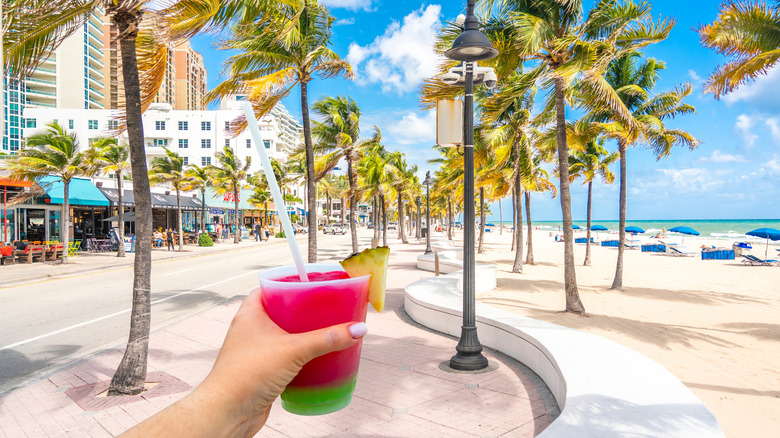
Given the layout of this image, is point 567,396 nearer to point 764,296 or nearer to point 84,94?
point 764,296

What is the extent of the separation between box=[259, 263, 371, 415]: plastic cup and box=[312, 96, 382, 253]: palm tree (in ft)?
55.9

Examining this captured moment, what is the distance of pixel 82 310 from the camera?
10500 mm

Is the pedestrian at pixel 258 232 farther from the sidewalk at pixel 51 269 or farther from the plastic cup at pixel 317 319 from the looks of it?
the plastic cup at pixel 317 319

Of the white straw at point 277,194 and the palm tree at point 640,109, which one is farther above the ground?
the palm tree at point 640,109

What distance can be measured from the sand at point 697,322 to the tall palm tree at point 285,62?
22.7 feet

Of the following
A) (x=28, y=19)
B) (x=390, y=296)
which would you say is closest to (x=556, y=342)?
(x=390, y=296)

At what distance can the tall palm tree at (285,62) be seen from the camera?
32.9 feet

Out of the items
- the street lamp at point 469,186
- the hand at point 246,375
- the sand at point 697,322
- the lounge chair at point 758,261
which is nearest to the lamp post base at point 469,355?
the street lamp at point 469,186

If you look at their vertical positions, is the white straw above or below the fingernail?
above

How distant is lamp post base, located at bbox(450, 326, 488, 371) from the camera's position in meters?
6.38

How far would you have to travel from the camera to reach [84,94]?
68875 millimetres

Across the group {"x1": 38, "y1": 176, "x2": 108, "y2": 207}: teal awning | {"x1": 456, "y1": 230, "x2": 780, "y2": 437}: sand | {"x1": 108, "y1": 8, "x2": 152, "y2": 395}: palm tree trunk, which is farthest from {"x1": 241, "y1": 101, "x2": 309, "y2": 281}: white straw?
{"x1": 38, "y1": 176, "x2": 108, "y2": 207}: teal awning

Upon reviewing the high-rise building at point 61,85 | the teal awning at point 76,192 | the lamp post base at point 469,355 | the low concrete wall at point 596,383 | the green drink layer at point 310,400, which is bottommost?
the lamp post base at point 469,355

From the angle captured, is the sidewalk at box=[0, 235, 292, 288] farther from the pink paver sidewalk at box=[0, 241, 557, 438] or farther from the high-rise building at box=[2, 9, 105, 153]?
the high-rise building at box=[2, 9, 105, 153]
